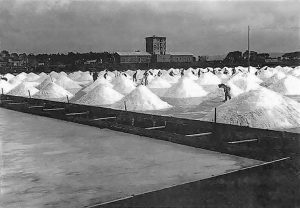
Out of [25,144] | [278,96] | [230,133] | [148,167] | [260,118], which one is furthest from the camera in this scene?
[278,96]

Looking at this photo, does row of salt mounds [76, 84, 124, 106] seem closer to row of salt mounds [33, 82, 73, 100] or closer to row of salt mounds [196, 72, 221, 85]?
row of salt mounds [33, 82, 73, 100]

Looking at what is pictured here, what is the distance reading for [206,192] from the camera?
2041 millimetres

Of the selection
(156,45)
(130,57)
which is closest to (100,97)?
(130,57)

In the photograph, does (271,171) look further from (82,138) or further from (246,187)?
(82,138)

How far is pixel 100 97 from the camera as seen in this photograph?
1237 centimetres

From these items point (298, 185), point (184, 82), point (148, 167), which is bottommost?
point (148, 167)

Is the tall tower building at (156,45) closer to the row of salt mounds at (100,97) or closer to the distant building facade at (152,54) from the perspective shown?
the distant building facade at (152,54)

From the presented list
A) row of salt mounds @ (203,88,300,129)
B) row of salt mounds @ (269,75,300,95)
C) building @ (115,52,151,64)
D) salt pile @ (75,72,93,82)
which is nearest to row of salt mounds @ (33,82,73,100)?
row of salt mounds @ (269,75,300,95)

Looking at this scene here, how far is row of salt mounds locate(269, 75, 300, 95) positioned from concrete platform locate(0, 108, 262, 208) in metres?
8.49

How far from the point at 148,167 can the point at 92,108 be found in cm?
458

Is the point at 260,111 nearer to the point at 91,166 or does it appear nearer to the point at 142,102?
the point at 142,102

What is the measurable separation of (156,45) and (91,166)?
3697 centimetres

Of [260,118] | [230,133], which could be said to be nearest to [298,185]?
[230,133]

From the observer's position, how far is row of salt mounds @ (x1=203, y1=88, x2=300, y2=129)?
24.4 ft
